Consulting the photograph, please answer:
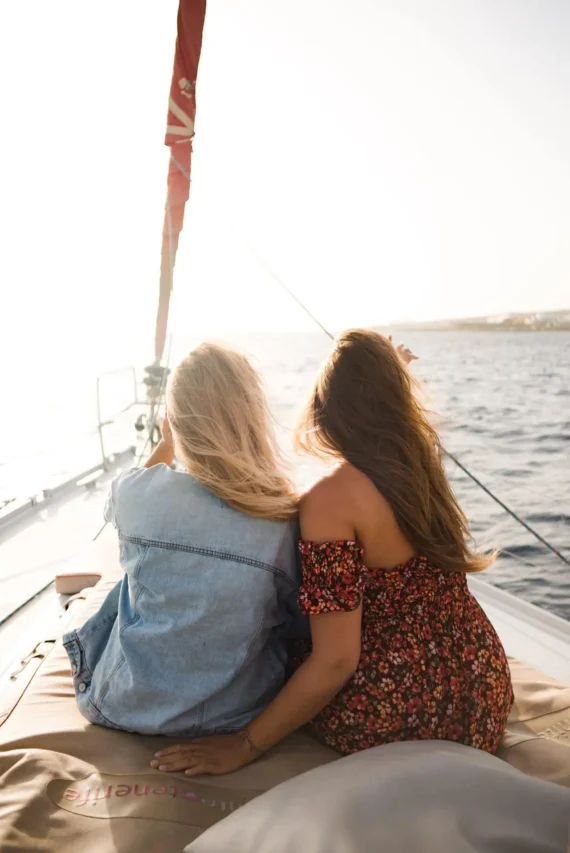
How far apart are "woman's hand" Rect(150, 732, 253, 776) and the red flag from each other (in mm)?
1818

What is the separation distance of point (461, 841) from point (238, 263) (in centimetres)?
283

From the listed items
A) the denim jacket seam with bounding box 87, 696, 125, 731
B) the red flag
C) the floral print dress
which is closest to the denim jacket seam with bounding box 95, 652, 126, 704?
the denim jacket seam with bounding box 87, 696, 125, 731

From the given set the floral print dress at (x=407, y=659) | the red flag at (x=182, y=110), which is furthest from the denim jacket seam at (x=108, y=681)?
the red flag at (x=182, y=110)

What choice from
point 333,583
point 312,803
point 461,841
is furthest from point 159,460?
→ point 461,841

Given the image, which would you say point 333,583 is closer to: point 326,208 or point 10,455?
point 10,455

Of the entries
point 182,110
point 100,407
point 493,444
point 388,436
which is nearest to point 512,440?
point 493,444

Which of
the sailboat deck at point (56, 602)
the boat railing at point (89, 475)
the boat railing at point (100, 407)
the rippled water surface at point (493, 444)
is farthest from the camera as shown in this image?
the boat railing at point (100, 407)

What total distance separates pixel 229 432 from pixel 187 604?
271 mm

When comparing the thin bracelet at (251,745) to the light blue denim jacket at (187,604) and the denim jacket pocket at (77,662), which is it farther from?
the denim jacket pocket at (77,662)

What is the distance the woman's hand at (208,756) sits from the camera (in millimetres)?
960

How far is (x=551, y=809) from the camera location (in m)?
0.61

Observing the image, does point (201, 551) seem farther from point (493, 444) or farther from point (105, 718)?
point (493, 444)

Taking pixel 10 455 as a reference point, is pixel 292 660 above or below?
above

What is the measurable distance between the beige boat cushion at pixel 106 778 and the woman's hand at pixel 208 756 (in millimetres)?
13
